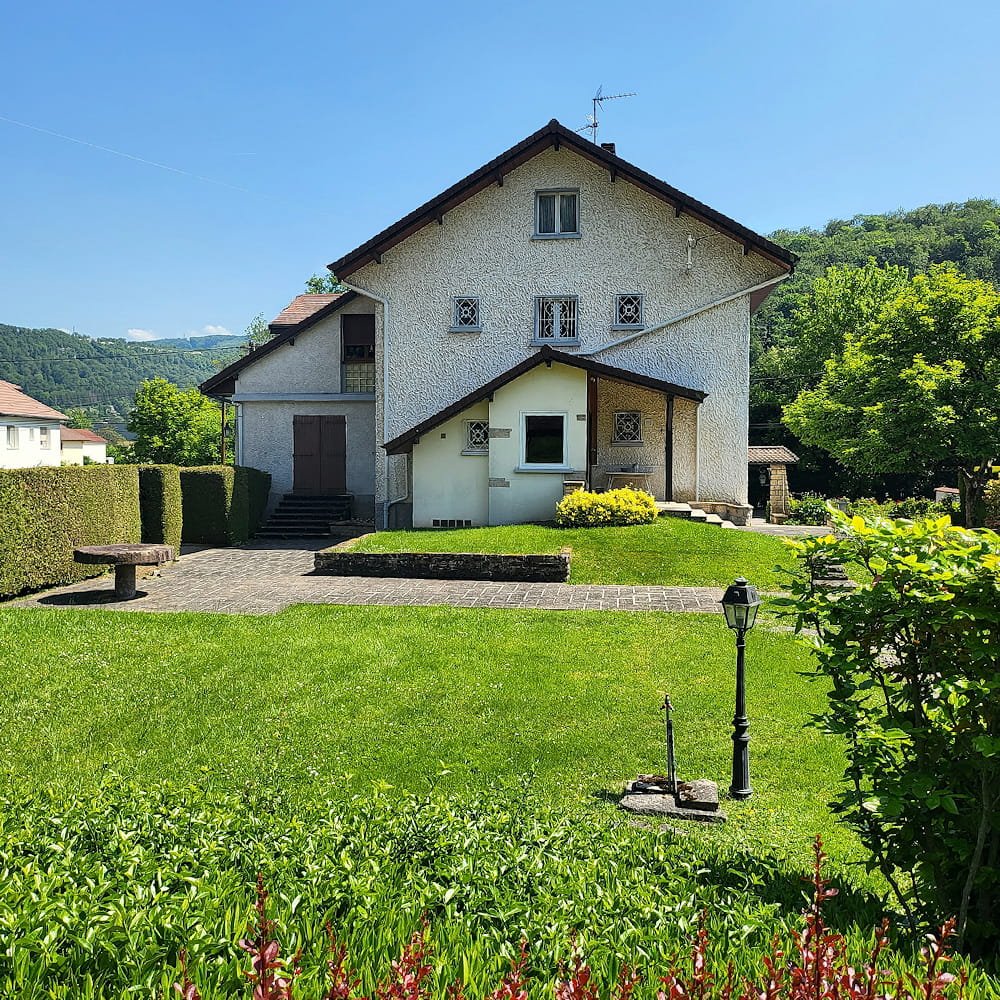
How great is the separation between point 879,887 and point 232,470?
18.9 metres

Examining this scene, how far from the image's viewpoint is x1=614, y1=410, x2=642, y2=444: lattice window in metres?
21.2

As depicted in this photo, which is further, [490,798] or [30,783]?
[30,783]

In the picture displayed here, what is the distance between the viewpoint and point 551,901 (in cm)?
312

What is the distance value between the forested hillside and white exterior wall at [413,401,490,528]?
23789 mm

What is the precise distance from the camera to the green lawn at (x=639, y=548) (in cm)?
1505

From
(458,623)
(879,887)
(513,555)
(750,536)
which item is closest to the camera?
(879,887)

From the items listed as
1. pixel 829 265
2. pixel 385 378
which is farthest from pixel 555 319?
pixel 829 265

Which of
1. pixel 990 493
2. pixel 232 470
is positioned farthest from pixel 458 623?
pixel 990 493

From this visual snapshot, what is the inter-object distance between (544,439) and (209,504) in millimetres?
8698

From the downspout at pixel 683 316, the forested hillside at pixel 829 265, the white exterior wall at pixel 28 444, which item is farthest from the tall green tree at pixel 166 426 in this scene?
the downspout at pixel 683 316

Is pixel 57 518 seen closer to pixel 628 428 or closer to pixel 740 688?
pixel 740 688

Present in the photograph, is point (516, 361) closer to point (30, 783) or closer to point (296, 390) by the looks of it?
point (296, 390)

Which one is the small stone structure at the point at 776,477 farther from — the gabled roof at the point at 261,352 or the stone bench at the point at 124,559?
the stone bench at the point at 124,559

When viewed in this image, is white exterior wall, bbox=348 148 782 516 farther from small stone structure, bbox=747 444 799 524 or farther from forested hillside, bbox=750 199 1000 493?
forested hillside, bbox=750 199 1000 493
